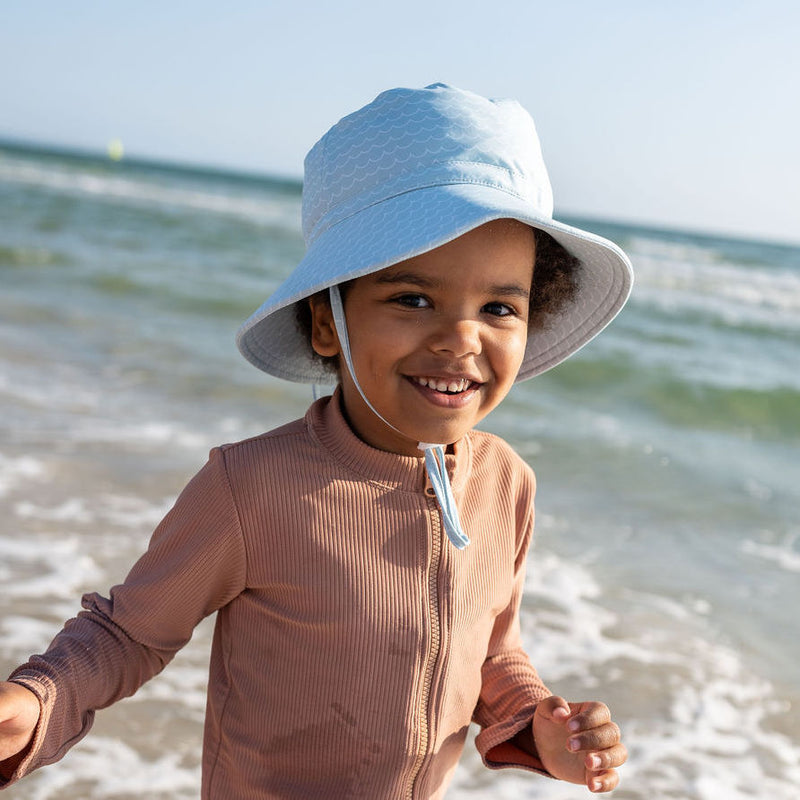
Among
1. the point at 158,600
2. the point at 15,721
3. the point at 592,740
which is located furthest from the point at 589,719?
the point at 15,721

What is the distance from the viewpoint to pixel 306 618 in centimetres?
152

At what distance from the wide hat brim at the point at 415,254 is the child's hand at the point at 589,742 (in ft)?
2.27

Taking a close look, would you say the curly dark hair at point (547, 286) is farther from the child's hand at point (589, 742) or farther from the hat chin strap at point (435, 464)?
the child's hand at point (589, 742)

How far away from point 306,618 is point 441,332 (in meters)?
0.49

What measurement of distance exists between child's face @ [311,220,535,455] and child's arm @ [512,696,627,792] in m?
0.47

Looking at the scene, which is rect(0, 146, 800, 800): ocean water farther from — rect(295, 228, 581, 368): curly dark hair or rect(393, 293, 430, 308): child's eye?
rect(393, 293, 430, 308): child's eye

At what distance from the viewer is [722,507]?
4621 millimetres

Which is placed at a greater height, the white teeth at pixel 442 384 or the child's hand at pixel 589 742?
the white teeth at pixel 442 384

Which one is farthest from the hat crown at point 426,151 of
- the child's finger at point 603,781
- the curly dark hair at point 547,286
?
the child's finger at point 603,781

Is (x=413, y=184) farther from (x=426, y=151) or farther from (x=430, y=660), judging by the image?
(x=430, y=660)

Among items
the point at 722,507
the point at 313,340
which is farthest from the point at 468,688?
the point at 722,507

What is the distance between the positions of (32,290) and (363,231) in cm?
715

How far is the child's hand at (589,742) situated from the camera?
1542 mm

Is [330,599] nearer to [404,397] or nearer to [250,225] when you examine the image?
[404,397]
